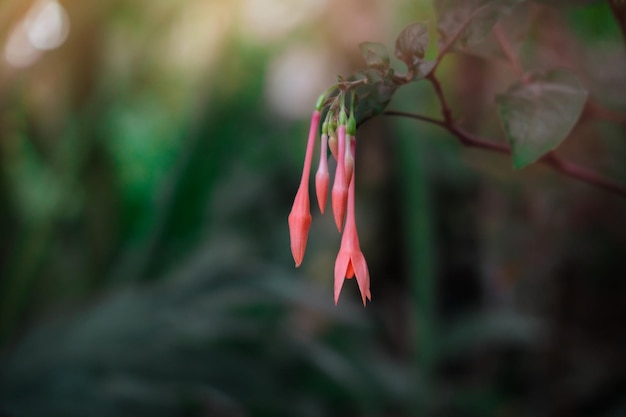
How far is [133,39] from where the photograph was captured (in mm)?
1348

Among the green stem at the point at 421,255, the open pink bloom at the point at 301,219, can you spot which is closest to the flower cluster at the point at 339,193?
the open pink bloom at the point at 301,219

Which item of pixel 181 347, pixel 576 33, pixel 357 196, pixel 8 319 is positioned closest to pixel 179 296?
pixel 181 347

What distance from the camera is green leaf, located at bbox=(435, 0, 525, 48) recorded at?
25cm

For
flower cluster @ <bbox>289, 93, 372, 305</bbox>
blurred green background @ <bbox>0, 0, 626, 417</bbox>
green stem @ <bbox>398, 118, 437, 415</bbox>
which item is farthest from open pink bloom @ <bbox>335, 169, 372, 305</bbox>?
green stem @ <bbox>398, 118, 437, 415</bbox>

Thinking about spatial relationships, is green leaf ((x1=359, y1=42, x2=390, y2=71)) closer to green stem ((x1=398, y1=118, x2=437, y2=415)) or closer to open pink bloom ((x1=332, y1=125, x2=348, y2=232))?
open pink bloom ((x1=332, y1=125, x2=348, y2=232))

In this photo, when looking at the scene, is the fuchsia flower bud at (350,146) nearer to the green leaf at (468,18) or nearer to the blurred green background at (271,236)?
the green leaf at (468,18)

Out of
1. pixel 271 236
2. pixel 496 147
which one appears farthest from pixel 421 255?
pixel 496 147

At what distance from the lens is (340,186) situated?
27cm

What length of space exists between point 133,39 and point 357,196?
63cm

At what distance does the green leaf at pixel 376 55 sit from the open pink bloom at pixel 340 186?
3 cm

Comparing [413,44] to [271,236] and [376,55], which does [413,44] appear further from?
[271,236]

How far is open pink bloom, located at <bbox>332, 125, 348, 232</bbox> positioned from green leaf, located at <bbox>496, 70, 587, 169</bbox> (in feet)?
0.24

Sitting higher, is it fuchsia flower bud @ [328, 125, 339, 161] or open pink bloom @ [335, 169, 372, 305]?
fuchsia flower bud @ [328, 125, 339, 161]

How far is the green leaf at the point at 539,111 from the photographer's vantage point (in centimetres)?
25
